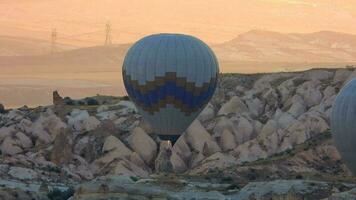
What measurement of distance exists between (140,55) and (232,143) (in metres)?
28.6

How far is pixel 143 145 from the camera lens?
373 ft

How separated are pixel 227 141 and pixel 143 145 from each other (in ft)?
33.5

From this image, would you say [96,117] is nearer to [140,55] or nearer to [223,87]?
[223,87]

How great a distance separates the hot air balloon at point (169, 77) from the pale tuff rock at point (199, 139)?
2077cm

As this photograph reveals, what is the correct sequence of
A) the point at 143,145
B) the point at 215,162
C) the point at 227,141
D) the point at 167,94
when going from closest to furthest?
the point at 167,94, the point at 215,162, the point at 143,145, the point at 227,141

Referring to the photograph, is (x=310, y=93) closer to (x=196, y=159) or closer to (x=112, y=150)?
(x=196, y=159)

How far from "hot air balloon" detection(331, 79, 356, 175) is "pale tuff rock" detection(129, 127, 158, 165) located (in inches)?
1336

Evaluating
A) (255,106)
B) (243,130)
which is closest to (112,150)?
(243,130)

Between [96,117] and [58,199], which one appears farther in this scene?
[96,117]

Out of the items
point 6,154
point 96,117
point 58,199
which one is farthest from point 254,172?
point 96,117

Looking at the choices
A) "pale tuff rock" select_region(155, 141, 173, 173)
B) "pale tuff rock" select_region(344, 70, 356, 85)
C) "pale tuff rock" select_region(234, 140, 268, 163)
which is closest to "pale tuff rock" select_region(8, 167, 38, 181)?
"pale tuff rock" select_region(155, 141, 173, 173)

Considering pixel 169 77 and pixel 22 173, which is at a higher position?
pixel 169 77

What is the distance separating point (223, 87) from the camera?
14800 centimetres

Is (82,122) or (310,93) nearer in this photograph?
(82,122)
